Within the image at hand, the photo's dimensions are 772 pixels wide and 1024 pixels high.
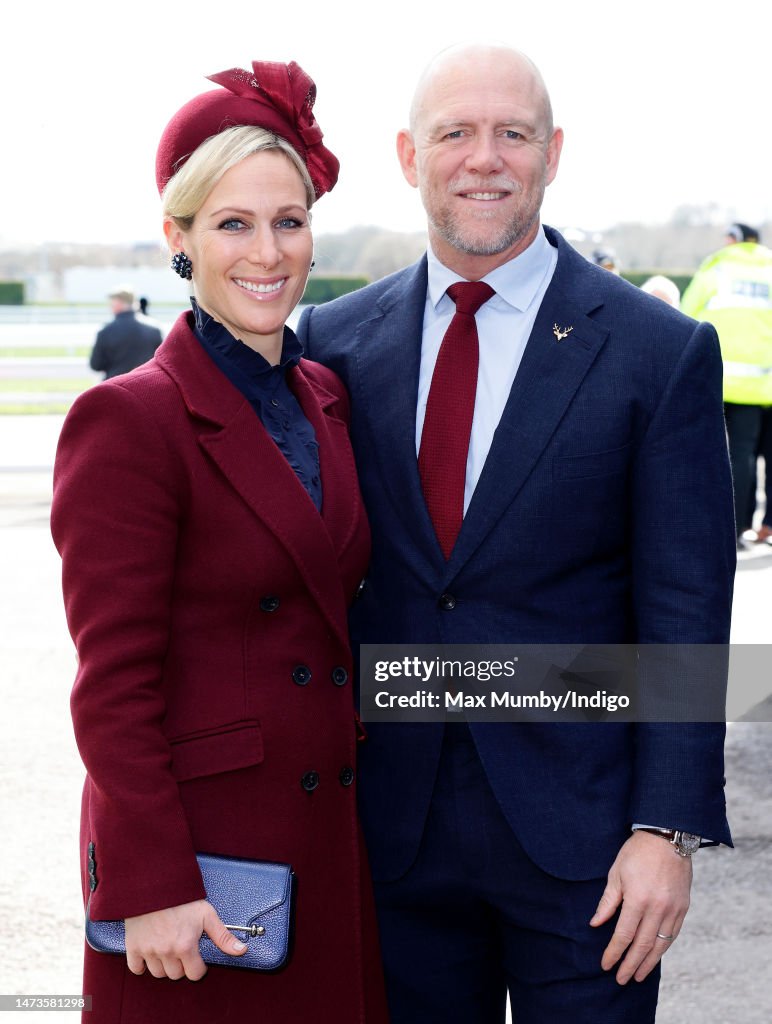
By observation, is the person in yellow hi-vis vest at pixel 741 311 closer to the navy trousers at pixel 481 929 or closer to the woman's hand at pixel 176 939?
the navy trousers at pixel 481 929

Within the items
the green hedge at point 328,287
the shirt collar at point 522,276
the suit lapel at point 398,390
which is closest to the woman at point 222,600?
the suit lapel at point 398,390

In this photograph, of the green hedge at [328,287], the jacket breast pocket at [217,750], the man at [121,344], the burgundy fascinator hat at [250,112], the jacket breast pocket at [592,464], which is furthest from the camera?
the green hedge at [328,287]

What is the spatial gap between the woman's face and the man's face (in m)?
0.32

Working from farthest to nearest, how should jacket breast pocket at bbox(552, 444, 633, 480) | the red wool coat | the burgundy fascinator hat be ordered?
1. jacket breast pocket at bbox(552, 444, 633, 480)
2. the burgundy fascinator hat
3. the red wool coat

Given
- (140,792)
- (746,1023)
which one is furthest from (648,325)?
(746,1023)

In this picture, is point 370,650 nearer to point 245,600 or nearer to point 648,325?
point 245,600

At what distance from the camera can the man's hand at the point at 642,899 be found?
7.58 feet

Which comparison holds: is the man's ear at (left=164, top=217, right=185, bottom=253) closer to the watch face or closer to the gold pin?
the gold pin

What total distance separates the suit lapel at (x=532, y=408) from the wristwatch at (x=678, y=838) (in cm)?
59

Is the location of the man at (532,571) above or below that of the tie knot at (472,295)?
below

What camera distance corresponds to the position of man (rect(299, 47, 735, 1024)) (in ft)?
7.68

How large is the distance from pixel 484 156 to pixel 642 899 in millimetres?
1432

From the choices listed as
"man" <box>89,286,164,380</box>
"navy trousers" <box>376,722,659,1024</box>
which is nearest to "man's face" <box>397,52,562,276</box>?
"navy trousers" <box>376,722,659,1024</box>

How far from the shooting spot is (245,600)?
2166 mm
